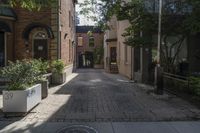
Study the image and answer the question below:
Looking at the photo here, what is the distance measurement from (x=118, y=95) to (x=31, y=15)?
32.5 ft

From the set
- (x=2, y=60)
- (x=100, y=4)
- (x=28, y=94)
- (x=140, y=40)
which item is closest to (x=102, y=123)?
(x=28, y=94)

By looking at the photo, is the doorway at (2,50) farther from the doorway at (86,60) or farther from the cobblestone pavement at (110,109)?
the doorway at (86,60)

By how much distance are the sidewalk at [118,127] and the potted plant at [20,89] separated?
1.06 m

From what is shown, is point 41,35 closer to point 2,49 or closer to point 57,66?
point 2,49

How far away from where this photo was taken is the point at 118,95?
16.6 meters

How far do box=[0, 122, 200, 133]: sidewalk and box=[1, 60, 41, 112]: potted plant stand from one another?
1.06 metres

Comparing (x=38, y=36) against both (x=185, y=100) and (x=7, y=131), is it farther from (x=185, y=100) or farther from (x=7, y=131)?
(x=7, y=131)

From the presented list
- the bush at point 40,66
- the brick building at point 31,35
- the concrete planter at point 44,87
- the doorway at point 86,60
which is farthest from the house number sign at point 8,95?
the doorway at point 86,60

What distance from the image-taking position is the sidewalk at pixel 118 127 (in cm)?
926

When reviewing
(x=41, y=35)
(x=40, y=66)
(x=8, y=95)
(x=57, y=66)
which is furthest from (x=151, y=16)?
(x=8, y=95)

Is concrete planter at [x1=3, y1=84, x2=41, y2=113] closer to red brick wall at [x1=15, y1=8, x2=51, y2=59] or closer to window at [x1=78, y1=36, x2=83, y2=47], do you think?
red brick wall at [x1=15, y1=8, x2=51, y2=59]

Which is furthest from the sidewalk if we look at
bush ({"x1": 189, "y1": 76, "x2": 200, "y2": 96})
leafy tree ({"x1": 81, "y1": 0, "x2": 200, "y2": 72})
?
leafy tree ({"x1": 81, "y1": 0, "x2": 200, "y2": 72})

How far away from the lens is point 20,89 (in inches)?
444

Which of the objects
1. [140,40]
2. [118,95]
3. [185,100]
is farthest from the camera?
[140,40]
